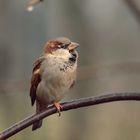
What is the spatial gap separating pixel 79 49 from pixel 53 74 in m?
7.14

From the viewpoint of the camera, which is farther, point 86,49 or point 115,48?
point 115,48

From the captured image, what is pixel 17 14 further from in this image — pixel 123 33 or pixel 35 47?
pixel 123 33

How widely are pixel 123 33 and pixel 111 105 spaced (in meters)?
2.50

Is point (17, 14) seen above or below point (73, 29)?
above

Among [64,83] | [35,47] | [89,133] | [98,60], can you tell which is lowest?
[64,83]

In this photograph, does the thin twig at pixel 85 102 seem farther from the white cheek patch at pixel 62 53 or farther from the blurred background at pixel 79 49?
the blurred background at pixel 79 49

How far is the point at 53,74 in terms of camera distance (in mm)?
3445

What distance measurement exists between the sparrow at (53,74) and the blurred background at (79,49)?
4.19 meters

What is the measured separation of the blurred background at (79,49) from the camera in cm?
886

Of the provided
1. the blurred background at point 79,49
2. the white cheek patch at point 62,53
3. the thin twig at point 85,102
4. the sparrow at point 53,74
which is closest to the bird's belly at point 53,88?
the sparrow at point 53,74

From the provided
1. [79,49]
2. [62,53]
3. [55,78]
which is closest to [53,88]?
[55,78]

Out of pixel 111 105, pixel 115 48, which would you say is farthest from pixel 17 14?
pixel 111 105

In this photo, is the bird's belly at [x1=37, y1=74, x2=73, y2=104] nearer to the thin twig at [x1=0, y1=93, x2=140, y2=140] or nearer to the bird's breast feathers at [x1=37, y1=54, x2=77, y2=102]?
the bird's breast feathers at [x1=37, y1=54, x2=77, y2=102]

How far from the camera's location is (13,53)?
11.0m
